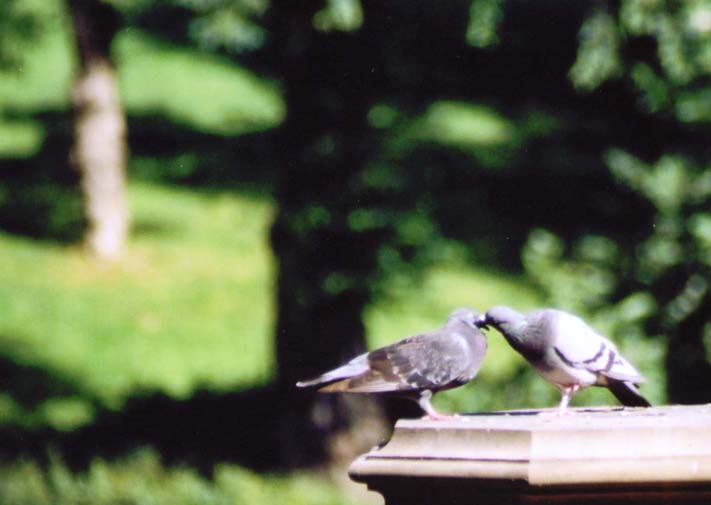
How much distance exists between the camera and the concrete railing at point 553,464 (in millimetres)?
2559

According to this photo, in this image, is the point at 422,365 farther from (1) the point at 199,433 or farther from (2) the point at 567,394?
(1) the point at 199,433

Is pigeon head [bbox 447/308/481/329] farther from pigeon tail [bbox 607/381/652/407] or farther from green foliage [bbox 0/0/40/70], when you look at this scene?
green foliage [bbox 0/0/40/70]

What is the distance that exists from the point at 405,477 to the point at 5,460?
6711 mm

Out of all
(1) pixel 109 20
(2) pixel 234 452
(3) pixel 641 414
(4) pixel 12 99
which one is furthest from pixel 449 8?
(3) pixel 641 414

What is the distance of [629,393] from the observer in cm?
369

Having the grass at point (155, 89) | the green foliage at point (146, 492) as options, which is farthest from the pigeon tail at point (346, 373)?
the grass at point (155, 89)

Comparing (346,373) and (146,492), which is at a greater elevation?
(346,373)

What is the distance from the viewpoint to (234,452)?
29.8ft

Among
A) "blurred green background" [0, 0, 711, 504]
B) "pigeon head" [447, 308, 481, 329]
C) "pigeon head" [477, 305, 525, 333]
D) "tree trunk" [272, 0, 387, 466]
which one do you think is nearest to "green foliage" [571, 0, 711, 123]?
"blurred green background" [0, 0, 711, 504]

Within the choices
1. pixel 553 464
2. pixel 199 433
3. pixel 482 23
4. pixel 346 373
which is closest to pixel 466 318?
pixel 346 373

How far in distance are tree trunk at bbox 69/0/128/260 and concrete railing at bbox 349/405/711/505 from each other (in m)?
10.9

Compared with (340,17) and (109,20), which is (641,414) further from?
(109,20)

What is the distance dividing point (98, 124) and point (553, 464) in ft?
38.0

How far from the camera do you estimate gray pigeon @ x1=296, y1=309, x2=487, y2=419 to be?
341cm
